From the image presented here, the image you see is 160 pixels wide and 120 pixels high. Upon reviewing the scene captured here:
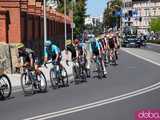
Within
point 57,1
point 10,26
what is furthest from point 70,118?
point 57,1

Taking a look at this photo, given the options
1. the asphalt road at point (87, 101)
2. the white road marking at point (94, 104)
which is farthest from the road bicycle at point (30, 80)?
the white road marking at point (94, 104)

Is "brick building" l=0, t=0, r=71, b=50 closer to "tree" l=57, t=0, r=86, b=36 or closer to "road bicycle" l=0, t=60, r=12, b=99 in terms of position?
"road bicycle" l=0, t=60, r=12, b=99

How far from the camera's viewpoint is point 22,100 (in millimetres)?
18328

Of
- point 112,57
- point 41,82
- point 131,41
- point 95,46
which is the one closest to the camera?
point 41,82

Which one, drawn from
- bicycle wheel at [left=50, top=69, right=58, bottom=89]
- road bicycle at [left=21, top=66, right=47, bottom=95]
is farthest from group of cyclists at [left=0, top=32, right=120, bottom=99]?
bicycle wheel at [left=50, top=69, right=58, bottom=89]

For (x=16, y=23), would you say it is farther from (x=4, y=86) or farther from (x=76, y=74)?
(x=4, y=86)

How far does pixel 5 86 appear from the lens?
18672 millimetres

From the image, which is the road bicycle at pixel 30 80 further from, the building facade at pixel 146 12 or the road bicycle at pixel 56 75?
the building facade at pixel 146 12

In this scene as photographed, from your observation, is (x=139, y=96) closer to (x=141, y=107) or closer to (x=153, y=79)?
(x=141, y=107)

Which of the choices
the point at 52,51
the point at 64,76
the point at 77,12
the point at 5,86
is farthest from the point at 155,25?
the point at 5,86

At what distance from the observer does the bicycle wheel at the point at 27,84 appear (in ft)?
65.9

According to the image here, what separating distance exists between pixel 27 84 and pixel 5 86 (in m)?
1.57

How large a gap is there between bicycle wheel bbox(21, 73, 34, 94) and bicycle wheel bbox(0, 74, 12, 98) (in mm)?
1239

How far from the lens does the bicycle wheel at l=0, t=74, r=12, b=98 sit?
730 inches
